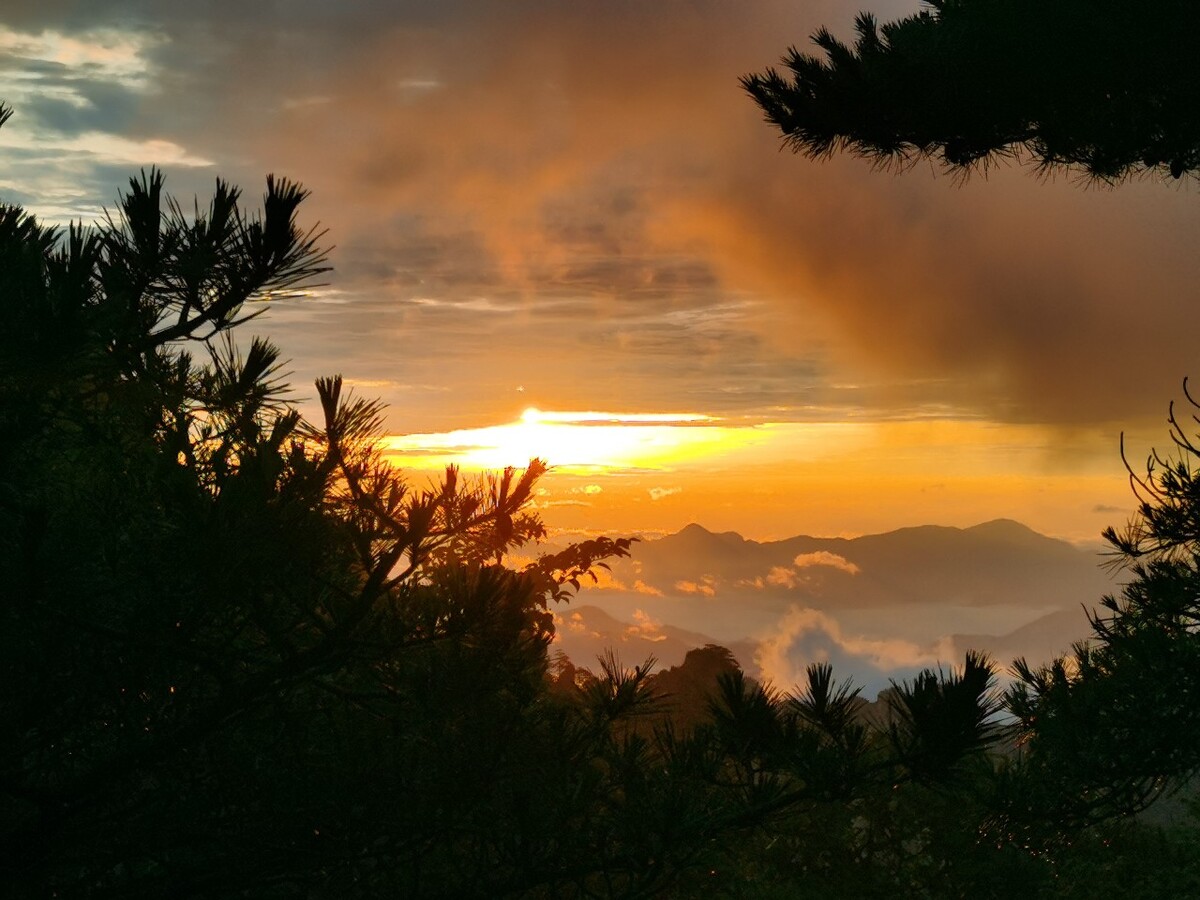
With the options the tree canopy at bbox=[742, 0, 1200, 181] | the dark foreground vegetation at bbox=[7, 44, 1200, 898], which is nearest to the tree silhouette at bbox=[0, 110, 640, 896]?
the dark foreground vegetation at bbox=[7, 44, 1200, 898]

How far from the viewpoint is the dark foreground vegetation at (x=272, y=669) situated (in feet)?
11.7

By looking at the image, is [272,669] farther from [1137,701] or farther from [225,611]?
[1137,701]

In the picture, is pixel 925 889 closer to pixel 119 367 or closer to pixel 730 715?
pixel 730 715

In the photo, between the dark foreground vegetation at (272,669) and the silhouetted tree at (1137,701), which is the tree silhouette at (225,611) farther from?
the silhouetted tree at (1137,701)

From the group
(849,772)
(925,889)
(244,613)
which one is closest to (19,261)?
(244,613)

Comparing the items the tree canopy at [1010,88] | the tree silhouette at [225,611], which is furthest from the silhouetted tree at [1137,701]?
Result: the tree silhouette at [225,611]

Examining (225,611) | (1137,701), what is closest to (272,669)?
(225,611)

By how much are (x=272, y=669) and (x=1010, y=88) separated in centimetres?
803

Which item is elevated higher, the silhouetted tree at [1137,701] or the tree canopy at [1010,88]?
the tree canopy at [1010,88]

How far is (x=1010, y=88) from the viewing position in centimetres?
884

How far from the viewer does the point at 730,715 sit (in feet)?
14.5

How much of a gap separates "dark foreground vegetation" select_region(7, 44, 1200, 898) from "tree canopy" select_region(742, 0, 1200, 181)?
624 cm

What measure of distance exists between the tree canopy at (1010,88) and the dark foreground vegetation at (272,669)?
624cm

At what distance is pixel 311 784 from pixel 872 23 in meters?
8.19
